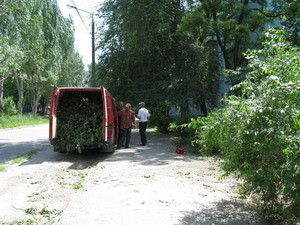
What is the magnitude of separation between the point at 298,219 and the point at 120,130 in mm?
9029

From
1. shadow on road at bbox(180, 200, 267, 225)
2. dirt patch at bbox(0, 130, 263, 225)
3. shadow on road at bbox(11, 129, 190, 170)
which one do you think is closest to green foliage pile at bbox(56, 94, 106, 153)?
shadow on road at bbox(11, 129, 190, 170)

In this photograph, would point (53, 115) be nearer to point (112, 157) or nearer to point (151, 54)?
point (112, 157)

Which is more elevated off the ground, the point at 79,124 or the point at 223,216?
the point at 79,124

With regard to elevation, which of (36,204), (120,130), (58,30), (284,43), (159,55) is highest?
(58,30)

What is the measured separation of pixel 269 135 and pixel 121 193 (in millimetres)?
2954

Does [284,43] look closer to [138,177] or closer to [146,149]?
[138,177]

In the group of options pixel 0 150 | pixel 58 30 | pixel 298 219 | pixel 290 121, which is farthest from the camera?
pixel 58 30

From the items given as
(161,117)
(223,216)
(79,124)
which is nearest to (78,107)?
→ (79,124)

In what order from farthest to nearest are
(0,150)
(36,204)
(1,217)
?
(0,150) < (36,204) < (1,217)

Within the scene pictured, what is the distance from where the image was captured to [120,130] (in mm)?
12609

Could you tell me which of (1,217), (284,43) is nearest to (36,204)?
→ (1,217)

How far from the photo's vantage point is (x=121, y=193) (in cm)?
576

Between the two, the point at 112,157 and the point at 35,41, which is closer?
the point at 112,157

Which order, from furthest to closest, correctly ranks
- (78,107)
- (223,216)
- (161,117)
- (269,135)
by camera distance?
(161,117) < (78,107) < (223,216) < (269,135)
